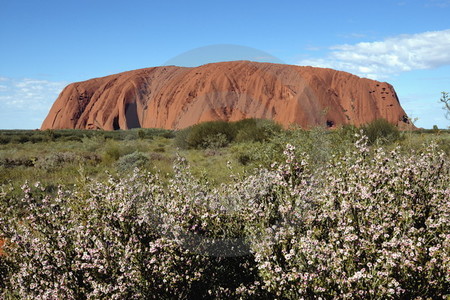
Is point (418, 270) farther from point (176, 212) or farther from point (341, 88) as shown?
point (341, 88)

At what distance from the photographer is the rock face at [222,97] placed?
229ft

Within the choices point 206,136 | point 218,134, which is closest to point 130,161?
point 218,134

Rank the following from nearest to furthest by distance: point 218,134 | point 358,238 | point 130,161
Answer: point 358,238, point 130,161, point 218,134

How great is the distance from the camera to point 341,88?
76.1 metres

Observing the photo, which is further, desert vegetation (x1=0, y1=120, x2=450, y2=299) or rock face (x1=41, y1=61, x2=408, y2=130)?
rock face (x1=41, y1=61, x2=408, y2=130)

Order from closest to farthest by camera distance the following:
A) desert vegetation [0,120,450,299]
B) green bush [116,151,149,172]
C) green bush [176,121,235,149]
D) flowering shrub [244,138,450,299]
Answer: flowering shrub [244,138,450,299]
desert vegetation [0,120,450,299]
green bush [116,151,149,172]
green bush [176,121,235,149]

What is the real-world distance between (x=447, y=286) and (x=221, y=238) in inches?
93.5

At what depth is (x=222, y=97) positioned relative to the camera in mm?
71938

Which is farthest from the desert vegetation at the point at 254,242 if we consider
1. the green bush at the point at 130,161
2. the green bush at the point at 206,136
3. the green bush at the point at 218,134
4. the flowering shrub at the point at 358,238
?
the green bush at the point at 206,136

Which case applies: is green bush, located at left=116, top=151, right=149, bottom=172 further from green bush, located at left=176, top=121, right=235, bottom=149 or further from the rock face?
the rock face

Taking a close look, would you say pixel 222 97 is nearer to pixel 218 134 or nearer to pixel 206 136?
pixel 206 136

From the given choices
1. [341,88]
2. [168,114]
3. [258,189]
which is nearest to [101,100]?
[168,114]

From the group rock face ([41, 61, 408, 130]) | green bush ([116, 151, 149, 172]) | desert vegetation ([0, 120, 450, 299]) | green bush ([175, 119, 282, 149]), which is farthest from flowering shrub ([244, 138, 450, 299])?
rock face ([41, 61, 408, 130])

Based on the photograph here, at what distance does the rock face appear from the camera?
2753 inches
